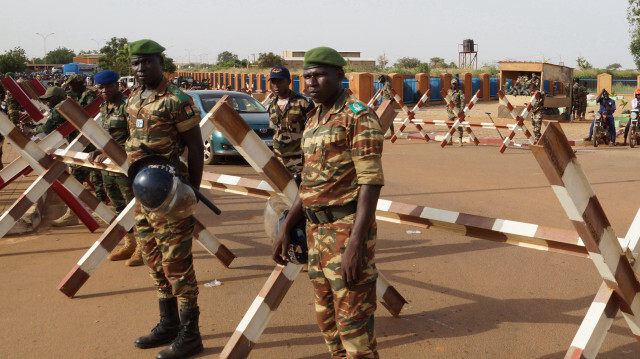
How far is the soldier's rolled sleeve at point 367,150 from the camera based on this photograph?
2.73 metres

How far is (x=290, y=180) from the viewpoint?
3641 mm

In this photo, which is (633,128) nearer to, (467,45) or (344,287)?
(344,287)

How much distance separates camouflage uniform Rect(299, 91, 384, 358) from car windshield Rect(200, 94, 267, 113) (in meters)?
11.1

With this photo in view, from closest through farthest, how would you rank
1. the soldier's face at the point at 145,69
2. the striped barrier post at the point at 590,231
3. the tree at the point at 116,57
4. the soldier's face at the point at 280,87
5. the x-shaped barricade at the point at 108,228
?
1. the striped barrier post at the point at 590,231
2. the soldier's face at the point at 145,69
3. the x-shaped barricade at the point at 108,228
4. the soldier's face at the point at 280,87
5. the tree at the point at 116,57

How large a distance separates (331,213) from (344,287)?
0.35 m

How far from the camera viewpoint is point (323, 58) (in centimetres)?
289

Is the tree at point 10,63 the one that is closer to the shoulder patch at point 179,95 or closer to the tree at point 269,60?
the tree at point 269,60

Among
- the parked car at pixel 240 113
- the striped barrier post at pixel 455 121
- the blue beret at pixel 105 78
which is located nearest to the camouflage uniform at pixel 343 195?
the blue beret at pixel 105 78

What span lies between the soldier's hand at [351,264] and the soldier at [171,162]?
1.56m

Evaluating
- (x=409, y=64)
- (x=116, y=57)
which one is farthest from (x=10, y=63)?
(x=409, y=64)

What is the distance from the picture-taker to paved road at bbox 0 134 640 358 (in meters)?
4.23

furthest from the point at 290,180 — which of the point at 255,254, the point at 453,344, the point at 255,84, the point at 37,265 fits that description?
the point at 255,84

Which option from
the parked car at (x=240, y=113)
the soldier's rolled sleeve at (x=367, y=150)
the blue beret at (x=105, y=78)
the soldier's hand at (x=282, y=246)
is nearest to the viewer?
the soldier's rolled sleeve at (x=367, y=150)

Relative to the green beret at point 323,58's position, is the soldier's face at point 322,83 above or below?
below
